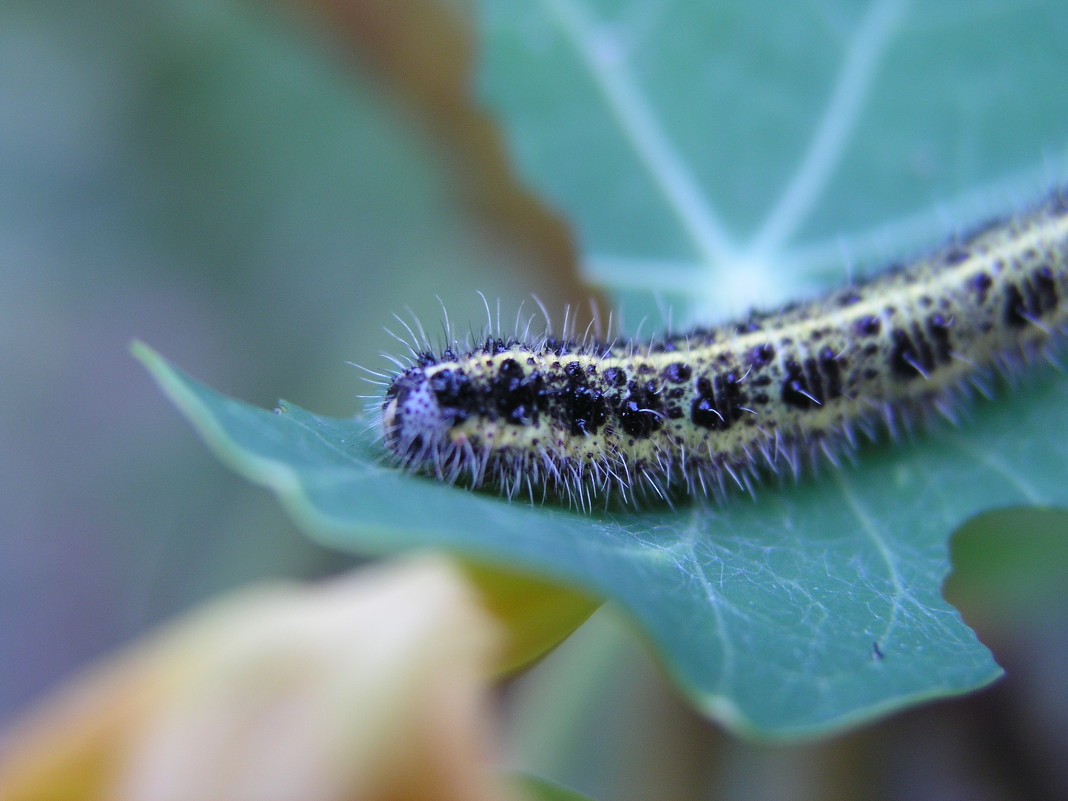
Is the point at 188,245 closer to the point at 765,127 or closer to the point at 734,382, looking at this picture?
the point at 765,127

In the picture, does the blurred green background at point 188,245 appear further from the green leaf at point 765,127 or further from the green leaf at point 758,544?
the green leaf at point 758,544

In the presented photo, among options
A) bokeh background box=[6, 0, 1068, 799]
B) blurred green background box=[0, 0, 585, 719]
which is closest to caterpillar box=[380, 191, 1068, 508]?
bokeh background box=[6, 0, 1068, 799]

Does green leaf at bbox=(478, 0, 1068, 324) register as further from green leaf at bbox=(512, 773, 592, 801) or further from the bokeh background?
green leaf at bbox=(512, 773, 592, 801)

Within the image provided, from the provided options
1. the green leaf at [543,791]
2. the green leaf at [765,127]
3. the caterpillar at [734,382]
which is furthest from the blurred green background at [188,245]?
the green leaf at [543,791]

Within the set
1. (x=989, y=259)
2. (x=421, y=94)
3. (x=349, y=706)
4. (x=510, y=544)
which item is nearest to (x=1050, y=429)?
(x=989, y=259)

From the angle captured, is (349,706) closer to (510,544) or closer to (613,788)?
(510,544)

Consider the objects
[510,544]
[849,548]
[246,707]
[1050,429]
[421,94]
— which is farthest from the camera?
[421,94]

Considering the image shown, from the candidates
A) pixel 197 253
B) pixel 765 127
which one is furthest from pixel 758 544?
pixel 197 253
